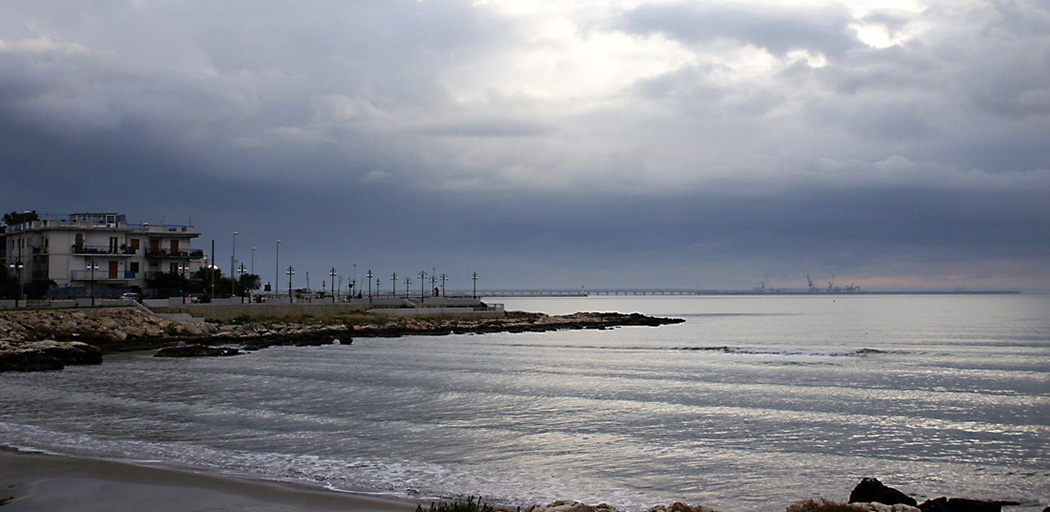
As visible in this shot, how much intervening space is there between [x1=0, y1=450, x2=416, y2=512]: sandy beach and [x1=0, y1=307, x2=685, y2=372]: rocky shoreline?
76.6 feet

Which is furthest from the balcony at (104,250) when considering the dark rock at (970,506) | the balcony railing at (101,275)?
the dark rock at (970,506)

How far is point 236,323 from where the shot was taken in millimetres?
61219

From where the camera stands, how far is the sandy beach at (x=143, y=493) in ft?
39.7

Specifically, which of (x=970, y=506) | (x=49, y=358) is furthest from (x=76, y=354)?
(x=970, y=506)

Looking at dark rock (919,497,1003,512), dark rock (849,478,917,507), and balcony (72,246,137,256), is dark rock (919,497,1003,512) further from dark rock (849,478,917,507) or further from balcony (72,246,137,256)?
balcony (72,246,137,256)

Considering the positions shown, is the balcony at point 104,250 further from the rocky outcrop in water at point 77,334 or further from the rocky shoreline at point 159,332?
the rocky outcrop in water at point 77,334

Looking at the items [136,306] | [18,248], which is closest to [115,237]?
[18,248]

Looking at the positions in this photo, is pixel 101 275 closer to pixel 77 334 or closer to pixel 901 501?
pixel 77 334

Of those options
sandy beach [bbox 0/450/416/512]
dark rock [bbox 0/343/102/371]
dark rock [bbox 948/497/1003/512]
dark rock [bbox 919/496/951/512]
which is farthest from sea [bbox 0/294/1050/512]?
dark rock [bbox 919/496/951/512]

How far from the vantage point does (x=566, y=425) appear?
21406 mm

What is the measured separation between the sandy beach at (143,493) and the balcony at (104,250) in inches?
2411

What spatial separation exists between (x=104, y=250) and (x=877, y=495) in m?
73.3

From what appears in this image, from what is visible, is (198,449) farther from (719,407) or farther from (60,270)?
(60,270)

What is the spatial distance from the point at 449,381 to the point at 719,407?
1221cm
